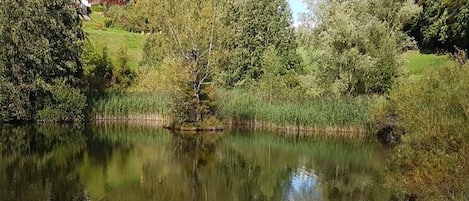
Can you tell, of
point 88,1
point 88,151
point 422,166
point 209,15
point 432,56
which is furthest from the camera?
point 88,1

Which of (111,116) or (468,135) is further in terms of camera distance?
(111,116)

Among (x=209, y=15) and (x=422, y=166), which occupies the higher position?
(x=209, y=15)

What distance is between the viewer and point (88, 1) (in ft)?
225

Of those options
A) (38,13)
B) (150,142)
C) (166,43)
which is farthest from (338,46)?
(38,13)

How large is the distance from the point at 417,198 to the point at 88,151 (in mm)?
13482

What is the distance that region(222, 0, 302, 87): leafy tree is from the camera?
41.1 meters

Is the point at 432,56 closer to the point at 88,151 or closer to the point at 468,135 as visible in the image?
the point at 88,151

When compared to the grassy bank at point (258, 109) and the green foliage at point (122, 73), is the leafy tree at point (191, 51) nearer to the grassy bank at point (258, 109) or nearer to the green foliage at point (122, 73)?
the grassy bank at point (258, 109)

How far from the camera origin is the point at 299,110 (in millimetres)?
30016

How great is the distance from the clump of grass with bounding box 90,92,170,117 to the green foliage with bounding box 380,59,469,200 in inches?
790

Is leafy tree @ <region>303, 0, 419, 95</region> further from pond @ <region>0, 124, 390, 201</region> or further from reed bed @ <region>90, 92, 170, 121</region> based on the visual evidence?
reed bed @ <region>90, 92, 170, 121</region>

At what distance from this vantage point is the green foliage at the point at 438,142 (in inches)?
450

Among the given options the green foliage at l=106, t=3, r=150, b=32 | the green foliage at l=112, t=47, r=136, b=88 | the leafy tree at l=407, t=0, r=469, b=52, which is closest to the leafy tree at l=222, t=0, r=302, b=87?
the green foliage at l=112, t=47, r=136, b=88

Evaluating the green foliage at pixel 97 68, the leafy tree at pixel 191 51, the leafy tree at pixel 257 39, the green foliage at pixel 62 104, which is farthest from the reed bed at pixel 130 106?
the leafy tree at pixel 257 39
